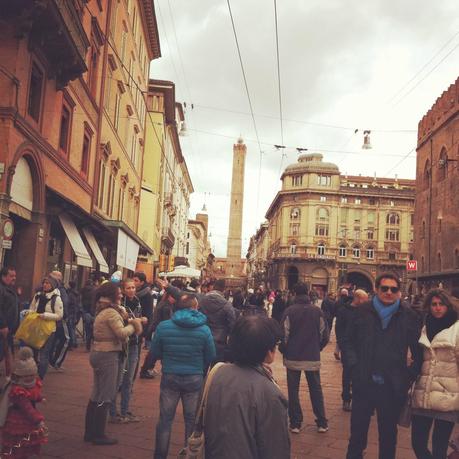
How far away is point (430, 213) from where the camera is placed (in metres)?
38.2

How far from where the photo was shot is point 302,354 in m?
6.76

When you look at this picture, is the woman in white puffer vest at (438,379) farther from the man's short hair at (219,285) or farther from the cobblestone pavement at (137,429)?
the man's short hair at (219,285)

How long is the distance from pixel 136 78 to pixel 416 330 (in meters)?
25.5

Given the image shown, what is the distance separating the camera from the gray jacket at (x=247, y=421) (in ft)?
8.38

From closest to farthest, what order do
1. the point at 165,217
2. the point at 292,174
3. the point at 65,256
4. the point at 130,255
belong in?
the point at 65,256, the point at 130,255, the point at 165,217, the point at 292,174

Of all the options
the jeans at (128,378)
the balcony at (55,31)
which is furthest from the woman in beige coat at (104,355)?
the balcony at (55,31)

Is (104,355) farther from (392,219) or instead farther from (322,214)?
(392,219)

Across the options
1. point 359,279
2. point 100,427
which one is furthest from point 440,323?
point 359,279

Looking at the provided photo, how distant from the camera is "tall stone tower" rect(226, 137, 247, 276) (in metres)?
81.0

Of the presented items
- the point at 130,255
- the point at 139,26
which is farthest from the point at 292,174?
the point at 130,255

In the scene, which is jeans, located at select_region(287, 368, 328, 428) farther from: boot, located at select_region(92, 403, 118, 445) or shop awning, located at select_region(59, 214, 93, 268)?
shop awning, located at select_region(59, 214, 93, 268)

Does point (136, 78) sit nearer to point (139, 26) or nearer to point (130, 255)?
point (139, 26)

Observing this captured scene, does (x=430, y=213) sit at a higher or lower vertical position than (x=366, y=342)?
higher

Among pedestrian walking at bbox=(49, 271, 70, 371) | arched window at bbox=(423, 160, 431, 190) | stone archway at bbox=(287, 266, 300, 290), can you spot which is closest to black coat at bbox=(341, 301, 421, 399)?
pedestrian walking at bbox=(49, 271, 70, 371)
